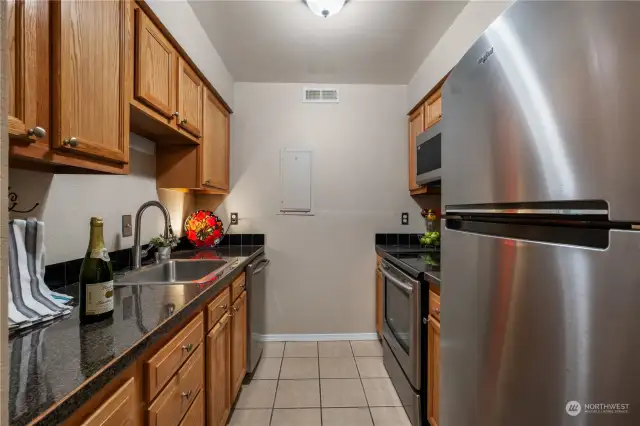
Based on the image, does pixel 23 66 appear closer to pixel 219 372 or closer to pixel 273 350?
pixel 219 372

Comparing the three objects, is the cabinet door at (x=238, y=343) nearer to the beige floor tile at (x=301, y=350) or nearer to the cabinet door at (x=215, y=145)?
the beige floor tile at (x=301, y=350)

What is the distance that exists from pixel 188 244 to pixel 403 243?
193 cm

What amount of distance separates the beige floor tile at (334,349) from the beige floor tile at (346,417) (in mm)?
680

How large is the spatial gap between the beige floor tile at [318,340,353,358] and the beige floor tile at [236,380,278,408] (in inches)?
22.0

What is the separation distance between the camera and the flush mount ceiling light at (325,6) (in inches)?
66.0

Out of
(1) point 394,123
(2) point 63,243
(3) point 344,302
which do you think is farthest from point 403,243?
(2) point 63,243

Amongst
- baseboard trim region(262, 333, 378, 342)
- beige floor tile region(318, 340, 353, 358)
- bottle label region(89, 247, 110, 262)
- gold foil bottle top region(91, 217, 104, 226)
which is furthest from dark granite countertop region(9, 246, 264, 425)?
baseboard trim region(262, 333, 378, 342)

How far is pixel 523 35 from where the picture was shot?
667mm

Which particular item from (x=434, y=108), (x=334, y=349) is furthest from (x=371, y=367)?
(x=434, y=108)

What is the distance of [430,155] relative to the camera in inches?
82.1

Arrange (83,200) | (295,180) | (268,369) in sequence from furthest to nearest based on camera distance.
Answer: (295,180) → (268,369) → (83,200)

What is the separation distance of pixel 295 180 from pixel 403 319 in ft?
5.12

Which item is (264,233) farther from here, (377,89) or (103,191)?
(377,89)

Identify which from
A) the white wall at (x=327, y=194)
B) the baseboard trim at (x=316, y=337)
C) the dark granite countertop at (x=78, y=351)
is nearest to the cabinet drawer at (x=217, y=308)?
the dark granite countertop at (x=78, y=351)
